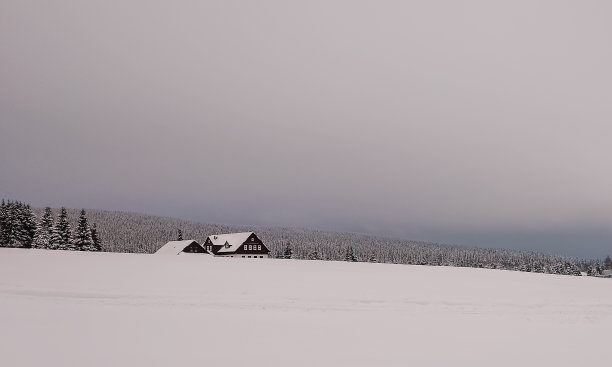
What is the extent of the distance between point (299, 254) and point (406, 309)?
130440 millimetres

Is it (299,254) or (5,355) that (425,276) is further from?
(299,254)

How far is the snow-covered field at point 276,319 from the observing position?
11500mm

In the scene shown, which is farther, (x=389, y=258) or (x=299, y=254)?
(x=389, y=258)

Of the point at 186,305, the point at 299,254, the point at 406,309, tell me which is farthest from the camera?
the point at 299,254

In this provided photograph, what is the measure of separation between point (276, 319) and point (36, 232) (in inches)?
2602

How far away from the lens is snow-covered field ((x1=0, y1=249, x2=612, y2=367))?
37.7ft

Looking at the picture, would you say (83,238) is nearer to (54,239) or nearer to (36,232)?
(54,239)

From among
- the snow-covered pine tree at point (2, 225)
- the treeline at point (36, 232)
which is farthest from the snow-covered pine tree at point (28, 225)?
the snow-covered pine tree at point (2, 225)

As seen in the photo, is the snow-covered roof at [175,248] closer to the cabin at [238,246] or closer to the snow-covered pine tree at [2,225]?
the cabin at [238,246]

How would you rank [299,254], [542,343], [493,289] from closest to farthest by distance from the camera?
[542,343] → [493,289] → [299,254]

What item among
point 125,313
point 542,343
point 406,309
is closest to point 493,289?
point 406,309

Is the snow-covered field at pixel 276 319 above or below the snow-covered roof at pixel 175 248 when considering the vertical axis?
above

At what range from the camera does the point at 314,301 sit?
2102 centimetres

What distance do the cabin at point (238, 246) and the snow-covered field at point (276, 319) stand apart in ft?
179
